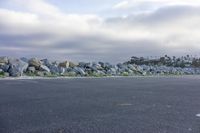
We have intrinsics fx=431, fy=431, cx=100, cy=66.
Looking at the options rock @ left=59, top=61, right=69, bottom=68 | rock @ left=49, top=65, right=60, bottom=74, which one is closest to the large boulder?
rock @ left=49, top=65, right=60, bottom=74

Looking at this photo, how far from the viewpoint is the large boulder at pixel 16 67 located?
1050 inches

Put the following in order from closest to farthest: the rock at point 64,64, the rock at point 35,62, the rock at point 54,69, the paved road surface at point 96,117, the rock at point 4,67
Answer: the paved road surface at point 96,117 < the rock at point 4,67 < the rock at point 35,62 < the rock at point 54,69 < the rock at point 64,64

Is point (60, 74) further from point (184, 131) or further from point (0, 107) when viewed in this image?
point (184, 131)

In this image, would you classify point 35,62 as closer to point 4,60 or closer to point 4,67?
Result: point 4,60

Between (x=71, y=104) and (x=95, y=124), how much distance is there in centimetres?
274

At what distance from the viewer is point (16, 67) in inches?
1104

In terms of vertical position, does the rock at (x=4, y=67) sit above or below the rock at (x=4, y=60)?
below

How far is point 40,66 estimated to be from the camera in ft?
102

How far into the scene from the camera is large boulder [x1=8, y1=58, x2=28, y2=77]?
26.7 metres

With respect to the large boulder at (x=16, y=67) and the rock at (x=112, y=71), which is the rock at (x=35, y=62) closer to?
the large boulder at (x=16, y=67)

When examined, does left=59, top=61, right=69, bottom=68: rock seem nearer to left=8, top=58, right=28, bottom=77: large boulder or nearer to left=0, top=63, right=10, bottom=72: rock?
left=8, top=58, right=28, bottom=77: large boulder

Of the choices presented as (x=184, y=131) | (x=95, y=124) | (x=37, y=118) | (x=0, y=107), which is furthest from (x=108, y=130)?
(x=0, y=107)

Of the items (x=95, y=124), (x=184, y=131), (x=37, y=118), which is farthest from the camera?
(x=37, y=118)

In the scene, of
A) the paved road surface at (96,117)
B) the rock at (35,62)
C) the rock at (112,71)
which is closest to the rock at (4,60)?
the rock at (35,62)
